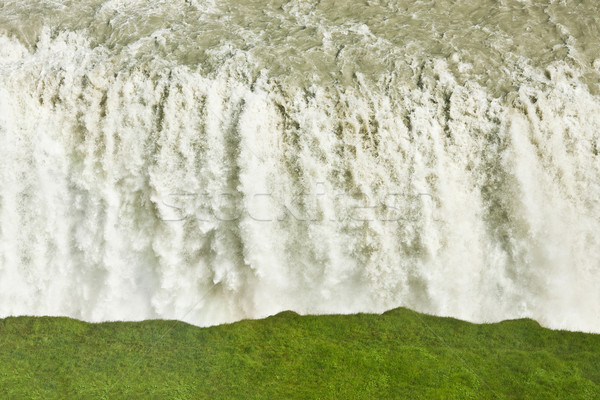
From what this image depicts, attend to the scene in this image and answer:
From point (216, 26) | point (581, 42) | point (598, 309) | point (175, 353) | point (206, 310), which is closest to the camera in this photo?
point (175, 353)

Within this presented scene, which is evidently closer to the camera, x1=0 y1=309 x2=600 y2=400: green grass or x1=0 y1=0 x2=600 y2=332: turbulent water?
x1=0 y1=309 x2=600 y2=400: green grass

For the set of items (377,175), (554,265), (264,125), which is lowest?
(554,265)

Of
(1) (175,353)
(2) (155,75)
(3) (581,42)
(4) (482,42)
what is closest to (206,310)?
(1) (175,353)

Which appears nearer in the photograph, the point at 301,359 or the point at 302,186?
the point at 301,359

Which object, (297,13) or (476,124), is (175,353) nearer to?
(476,124)

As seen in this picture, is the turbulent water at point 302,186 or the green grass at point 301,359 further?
the turbulent water at point 302,186
